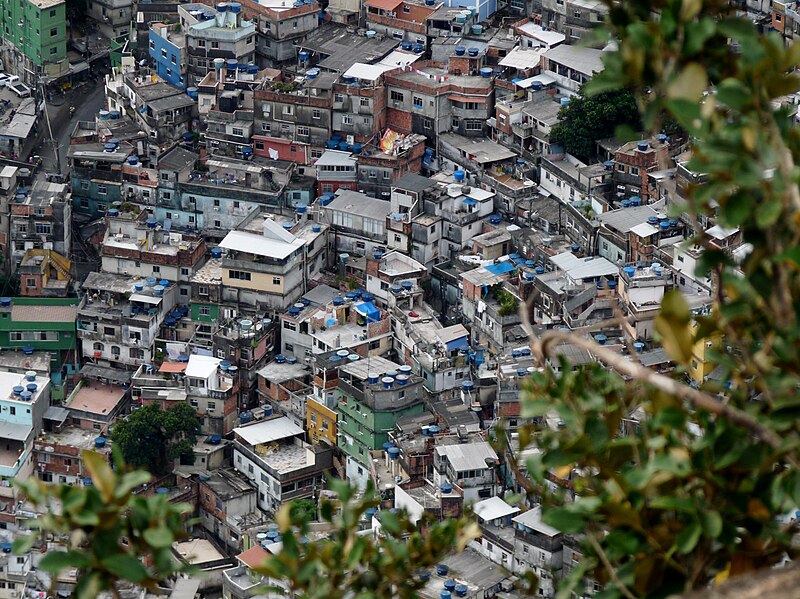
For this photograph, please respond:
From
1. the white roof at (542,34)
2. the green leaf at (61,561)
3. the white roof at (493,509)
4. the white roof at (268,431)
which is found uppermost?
the green leaf at (61,561)

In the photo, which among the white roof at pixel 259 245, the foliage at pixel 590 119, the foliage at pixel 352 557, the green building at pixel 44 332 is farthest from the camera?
the foliage at pixel 590 119

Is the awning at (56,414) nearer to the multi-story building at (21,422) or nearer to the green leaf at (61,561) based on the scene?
the multi-story building at (21,422)

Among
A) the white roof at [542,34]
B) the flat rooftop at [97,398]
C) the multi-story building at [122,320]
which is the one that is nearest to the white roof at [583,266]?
the white roof at [542,34]

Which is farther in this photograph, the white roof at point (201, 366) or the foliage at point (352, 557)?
the white roof at point (201, 366)

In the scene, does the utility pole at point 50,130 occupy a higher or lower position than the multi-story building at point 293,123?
lower

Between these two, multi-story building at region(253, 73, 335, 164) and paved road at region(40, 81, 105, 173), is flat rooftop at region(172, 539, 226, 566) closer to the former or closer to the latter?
multi-story building at region(253, 73, 335, 164)

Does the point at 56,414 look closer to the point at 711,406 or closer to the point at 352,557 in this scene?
the point at 352,557

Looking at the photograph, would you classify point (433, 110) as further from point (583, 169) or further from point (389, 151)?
point (583, 169)

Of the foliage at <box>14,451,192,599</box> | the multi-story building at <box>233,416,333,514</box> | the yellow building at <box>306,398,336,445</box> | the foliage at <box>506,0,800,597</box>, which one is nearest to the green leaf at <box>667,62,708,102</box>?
the foliage at <box>506,0,800,597</box>

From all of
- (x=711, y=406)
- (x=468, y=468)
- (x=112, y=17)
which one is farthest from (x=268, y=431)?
(x=711, y=406)
